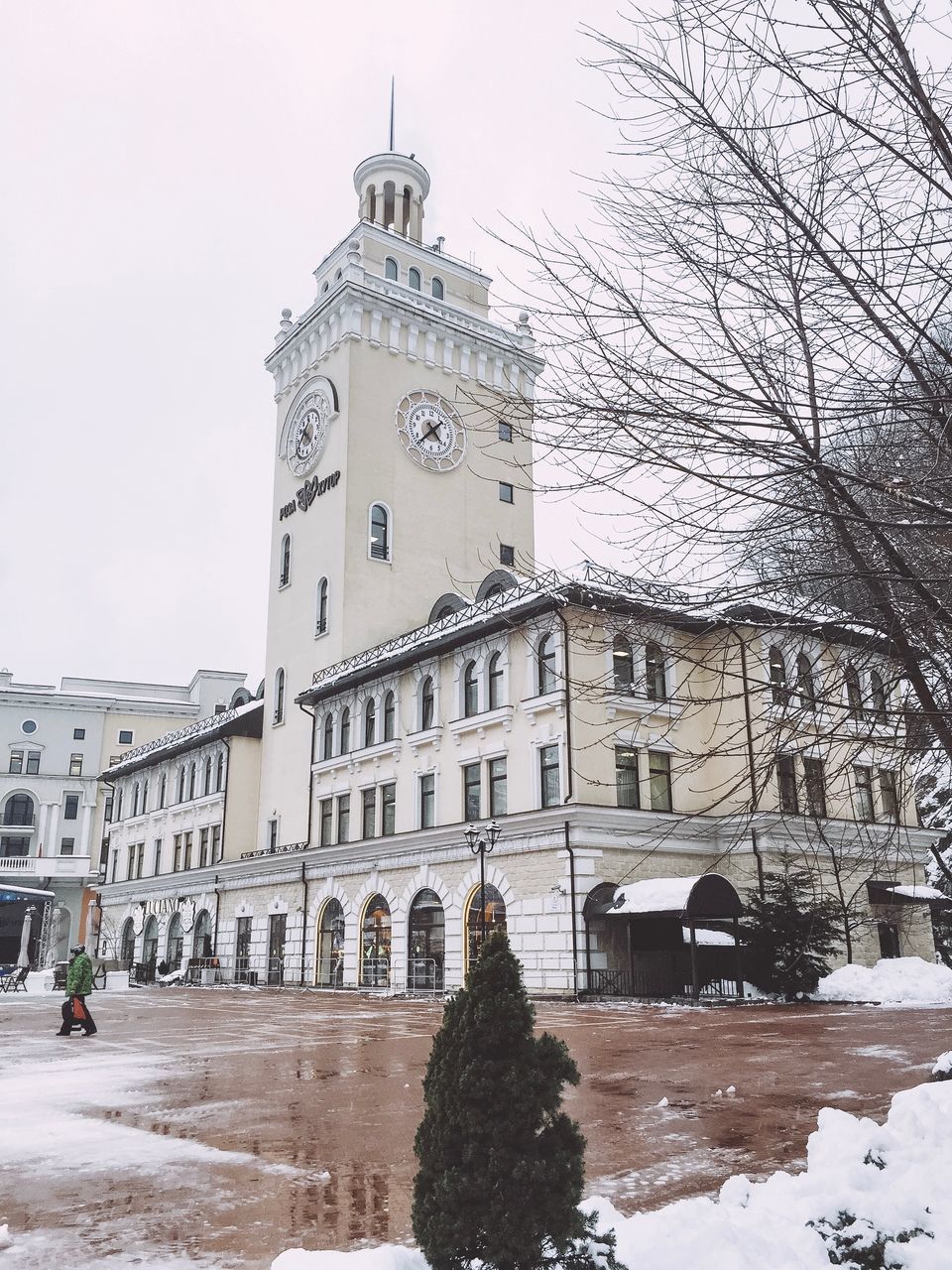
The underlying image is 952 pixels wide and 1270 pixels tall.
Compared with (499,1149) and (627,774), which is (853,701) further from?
(627,774)

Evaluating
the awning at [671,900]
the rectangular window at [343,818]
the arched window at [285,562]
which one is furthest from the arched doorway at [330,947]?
the arched window at [285,562]

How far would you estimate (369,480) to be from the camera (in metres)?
41.9

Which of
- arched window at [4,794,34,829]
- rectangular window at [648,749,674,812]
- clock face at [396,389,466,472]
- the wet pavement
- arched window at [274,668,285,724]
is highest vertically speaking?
clock face at [396,389,466,472]

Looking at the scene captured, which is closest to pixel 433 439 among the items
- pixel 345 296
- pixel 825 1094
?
pixel 345 296

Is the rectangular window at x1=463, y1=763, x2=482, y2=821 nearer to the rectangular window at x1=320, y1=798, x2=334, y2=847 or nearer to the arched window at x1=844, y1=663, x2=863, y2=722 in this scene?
the rectangular window at x1=320, y1=798, x2=334, y2=847

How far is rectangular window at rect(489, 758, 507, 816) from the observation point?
102ft

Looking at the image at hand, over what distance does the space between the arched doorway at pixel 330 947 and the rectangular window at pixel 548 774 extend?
11640 mm

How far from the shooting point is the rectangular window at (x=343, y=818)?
38688mm

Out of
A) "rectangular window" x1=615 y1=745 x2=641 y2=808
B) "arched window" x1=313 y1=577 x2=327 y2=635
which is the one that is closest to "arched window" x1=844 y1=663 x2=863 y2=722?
"rectangular window" x1=615 y1=745 x2=641 y2=808

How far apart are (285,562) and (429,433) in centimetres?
894

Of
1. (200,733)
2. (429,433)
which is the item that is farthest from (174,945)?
(429,433)

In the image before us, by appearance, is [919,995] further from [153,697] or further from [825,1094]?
[153,697]

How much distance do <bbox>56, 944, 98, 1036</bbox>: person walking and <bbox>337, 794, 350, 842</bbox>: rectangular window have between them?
17891mm

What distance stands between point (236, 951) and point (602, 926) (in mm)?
22893
